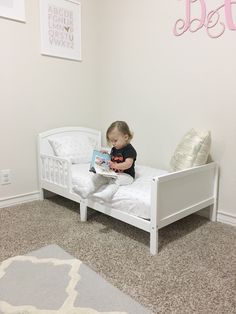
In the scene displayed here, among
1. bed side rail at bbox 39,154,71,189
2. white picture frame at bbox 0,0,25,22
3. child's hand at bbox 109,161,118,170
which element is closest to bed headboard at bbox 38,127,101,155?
bed side rail at bbox 39,154,71,189

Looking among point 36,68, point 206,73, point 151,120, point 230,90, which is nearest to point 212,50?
point 206,73

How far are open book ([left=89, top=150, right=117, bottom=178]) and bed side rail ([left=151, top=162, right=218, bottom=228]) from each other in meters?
0.46

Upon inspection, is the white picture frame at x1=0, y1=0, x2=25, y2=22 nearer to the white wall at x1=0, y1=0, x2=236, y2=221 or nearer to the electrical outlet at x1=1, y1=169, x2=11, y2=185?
the white wall at x1=0, y1=0, x2=236, y2=221

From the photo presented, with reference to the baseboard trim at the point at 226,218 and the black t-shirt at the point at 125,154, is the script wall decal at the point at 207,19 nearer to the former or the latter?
the black t-shirt at the point at 125,154

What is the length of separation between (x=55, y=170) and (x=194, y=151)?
4.04ft

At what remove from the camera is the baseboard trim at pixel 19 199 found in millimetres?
2509

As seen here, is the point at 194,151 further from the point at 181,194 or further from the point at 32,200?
the point at 32,200

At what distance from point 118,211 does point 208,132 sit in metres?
0.88

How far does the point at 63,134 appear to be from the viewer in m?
2.81

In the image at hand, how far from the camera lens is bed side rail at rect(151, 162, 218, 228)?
1647 mm

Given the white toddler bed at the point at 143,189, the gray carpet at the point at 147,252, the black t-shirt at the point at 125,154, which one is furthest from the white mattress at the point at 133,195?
the gray carpet at the point at 147,252

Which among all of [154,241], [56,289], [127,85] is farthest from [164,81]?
[56,289]

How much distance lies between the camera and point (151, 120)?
2.60 meters

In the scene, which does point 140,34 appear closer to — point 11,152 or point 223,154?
point 223,154
